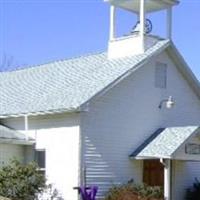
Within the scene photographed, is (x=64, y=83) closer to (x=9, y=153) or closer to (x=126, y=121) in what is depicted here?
(x=126, y=121)

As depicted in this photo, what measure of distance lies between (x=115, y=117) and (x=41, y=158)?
11.1 feet

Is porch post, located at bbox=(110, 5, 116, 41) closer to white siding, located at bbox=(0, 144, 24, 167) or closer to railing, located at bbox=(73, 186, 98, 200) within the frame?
white siding, located at bbox=(0, 144, 24, 167)

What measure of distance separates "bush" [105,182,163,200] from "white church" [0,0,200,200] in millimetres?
377

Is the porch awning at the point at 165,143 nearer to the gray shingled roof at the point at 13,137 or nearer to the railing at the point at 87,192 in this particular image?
the railing at the point at 87,192

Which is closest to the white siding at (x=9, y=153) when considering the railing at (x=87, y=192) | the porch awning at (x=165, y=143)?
the railing at (x=87, y=192)

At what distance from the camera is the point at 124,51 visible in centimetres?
2581

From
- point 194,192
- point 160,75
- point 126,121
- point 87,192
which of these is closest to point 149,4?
point 160,75

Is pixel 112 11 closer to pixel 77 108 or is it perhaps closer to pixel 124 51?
pixel 124 51

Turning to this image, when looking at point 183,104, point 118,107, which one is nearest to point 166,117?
point 183,104

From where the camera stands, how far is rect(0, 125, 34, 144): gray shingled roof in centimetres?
2317

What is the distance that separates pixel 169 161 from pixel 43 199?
5.01 m

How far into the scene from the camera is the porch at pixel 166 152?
22.4 meters

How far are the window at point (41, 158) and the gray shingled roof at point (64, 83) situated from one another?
167 cm

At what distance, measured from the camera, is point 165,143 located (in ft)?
76.0
